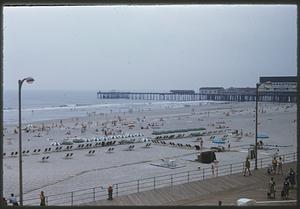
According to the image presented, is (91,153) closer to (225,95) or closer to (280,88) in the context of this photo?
(280,88)

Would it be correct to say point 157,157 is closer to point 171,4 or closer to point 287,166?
point 287,166

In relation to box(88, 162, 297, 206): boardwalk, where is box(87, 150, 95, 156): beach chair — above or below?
below

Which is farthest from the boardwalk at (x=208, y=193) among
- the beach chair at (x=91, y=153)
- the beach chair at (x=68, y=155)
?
the beach chair at (x=91, y=153)

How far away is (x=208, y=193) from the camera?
6.66 m

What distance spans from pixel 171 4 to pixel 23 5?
807 mm

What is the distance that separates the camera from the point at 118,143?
18.2m

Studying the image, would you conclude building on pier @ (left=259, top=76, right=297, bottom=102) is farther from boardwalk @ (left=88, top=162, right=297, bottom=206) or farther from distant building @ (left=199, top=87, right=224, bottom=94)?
boardwalk @ (left=88, top=162, right=297, bottom=206)

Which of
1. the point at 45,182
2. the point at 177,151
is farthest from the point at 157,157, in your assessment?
the point at 45,182

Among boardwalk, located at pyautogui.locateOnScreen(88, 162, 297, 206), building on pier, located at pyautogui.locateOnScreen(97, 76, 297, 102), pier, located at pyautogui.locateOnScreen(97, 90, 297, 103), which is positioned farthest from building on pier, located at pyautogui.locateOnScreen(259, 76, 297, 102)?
boardwalk, located at pyautogui.locateOnScreen(88, 162, 297, 206)

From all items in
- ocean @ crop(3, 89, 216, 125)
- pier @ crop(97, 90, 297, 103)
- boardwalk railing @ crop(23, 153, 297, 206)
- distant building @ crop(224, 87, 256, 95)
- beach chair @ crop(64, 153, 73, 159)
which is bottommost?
beach chair @ crop(64, 153, 73, 159)

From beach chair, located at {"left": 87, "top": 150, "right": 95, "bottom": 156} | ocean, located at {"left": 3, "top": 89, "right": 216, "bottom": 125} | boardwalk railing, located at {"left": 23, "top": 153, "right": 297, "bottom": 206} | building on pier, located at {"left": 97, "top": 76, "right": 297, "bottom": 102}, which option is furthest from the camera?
building on pier, located at {"left": 97, "top": 76, "right": 297, "bottom": 102}

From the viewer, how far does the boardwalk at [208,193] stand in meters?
6.15

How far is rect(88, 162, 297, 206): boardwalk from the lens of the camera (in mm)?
6149

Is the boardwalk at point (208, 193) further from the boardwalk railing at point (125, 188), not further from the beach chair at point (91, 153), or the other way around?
the beach chair at point (91, 153)
